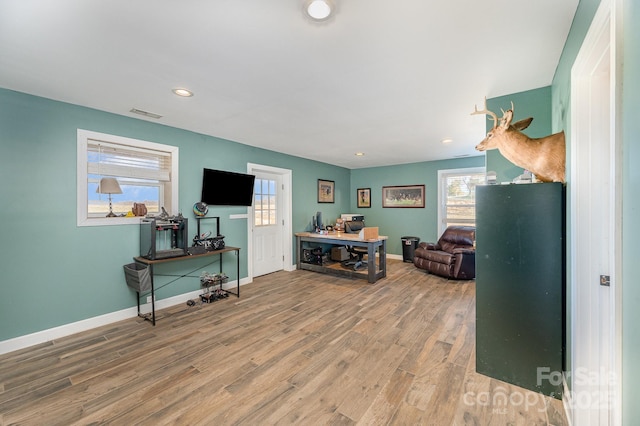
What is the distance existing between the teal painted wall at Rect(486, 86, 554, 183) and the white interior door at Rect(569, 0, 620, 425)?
0.95m

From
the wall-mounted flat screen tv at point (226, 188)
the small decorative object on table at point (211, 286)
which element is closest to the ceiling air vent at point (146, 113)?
the wall-mounted flat screen tv at point (226, 188)

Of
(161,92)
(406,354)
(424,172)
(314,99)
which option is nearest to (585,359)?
(406,354)

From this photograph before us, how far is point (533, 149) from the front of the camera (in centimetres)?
180

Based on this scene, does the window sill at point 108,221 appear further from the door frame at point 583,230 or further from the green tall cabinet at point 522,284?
the door frame at point 583,230

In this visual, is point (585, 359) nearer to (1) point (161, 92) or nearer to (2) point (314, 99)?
(2) point (314, 99)

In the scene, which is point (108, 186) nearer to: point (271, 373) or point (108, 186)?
point (108, 186)

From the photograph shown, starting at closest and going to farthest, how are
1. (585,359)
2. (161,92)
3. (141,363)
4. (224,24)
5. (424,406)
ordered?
1. (585,359)
2. (224,24)
3. (424,406)
4. (141,363)
5. (161,92)

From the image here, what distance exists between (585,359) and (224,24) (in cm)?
288

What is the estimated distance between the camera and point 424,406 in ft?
5.49

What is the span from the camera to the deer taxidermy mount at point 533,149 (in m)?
1.72

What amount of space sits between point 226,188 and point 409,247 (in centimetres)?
424

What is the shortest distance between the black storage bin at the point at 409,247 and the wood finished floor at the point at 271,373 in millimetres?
2654

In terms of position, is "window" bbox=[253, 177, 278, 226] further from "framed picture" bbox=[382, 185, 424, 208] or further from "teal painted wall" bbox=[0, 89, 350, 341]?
"framed picture" bbox=[382, 185, 424, 208]

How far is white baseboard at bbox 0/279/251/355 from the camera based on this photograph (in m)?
2.41
